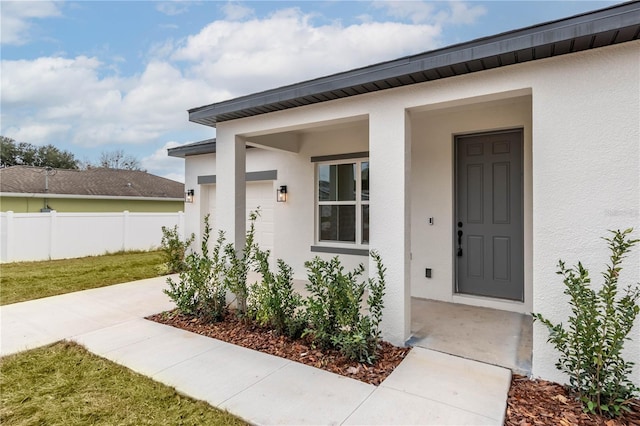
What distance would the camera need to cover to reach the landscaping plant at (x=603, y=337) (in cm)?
254

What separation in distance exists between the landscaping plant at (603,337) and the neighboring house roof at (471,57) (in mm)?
1608

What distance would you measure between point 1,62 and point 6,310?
30.4 feet

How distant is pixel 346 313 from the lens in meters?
3.66

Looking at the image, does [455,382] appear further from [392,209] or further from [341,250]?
[341,250]

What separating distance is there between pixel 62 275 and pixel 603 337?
10178 millimetres

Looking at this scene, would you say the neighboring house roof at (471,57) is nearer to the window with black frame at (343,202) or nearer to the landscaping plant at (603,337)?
the landscaping plant at (603,337)

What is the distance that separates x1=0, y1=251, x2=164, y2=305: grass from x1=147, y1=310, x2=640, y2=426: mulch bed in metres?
3.29

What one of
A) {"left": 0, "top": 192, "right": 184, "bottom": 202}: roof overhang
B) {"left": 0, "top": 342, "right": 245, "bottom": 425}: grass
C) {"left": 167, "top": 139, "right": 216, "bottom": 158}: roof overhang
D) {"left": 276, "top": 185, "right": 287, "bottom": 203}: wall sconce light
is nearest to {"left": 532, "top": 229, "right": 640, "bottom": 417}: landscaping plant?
{"left": 0, "top": 342, "right": 245, "bottom": 425}: grass

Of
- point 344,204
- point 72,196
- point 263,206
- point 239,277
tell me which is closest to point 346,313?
point 239,277

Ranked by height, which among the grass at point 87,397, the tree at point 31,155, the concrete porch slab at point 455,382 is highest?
the tree at point 31,155

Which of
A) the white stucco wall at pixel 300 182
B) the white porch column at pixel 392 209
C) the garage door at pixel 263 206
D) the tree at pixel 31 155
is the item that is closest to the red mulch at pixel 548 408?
the white porch column at pixel 392 209

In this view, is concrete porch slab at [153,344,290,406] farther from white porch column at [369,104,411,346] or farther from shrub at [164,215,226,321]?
white porch column at [369,104,411,346]

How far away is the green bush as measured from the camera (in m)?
3.54

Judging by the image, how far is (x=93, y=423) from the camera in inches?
102
